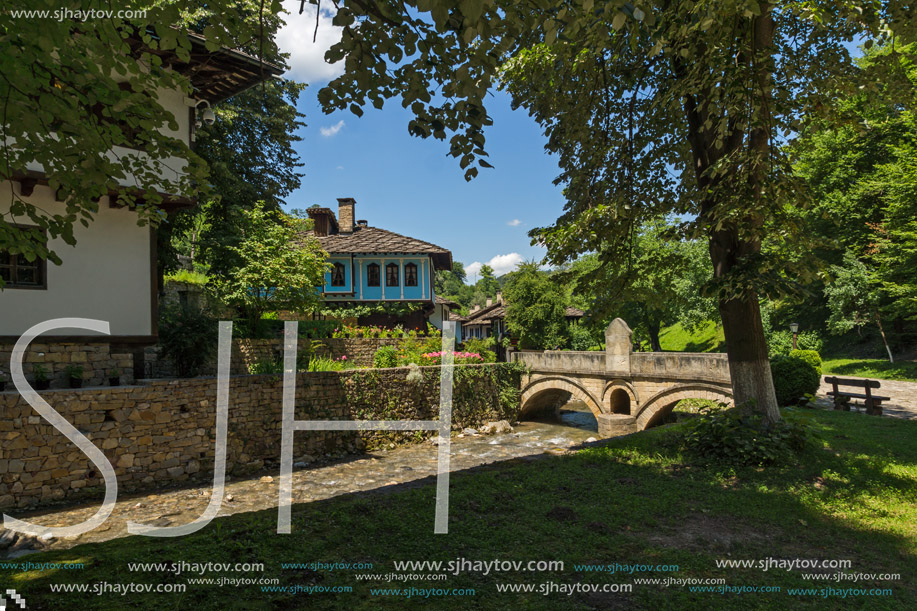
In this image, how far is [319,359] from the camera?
14445 millimetres

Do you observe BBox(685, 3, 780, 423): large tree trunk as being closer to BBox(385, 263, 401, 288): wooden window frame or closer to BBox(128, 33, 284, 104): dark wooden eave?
BBox(128, 33, 284, 104): dark wooden eave

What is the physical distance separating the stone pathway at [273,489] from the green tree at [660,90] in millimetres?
3988

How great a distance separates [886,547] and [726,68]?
5.08 metres

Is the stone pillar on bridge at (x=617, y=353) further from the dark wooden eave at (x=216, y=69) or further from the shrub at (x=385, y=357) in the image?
the dark wooden eave at (x=216, y=69)

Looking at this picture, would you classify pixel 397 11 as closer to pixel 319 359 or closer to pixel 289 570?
pixel 289 570

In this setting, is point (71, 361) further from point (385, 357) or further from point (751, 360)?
point (751, 360)

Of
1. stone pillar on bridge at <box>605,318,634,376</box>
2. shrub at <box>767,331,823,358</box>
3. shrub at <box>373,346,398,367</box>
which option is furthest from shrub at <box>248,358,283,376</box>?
shrub at <box>767,331,823,358</box>

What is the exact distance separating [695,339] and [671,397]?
23713 mm

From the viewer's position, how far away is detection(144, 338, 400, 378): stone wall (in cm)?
1173

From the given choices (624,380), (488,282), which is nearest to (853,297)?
(624,380)

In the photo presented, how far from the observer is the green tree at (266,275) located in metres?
13.9

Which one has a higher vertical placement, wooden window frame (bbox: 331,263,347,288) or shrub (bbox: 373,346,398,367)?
wooden window frame (bbox: 331,263,347,288)

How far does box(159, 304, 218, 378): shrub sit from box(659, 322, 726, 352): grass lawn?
29.7 metres

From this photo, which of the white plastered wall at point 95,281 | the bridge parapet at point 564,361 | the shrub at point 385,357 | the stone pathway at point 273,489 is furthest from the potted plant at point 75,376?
the bridge parapet at point 564,361
